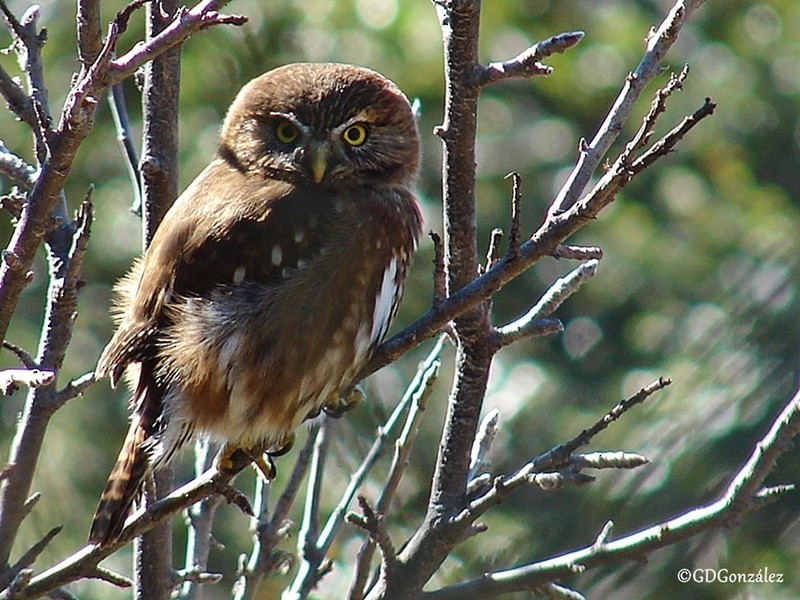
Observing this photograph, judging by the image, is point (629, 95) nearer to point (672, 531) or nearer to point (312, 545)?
point (672, 531)

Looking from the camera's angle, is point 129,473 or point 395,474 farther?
point 129,473

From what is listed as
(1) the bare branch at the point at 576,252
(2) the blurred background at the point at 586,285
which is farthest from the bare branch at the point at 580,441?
(2) the blurred background at the point at 586,285

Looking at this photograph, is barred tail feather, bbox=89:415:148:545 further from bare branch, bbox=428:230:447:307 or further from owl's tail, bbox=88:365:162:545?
bare branch, bbox=428:230:447:307

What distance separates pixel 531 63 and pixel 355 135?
1.30m

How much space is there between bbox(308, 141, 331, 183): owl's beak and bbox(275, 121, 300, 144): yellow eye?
3.3 inches

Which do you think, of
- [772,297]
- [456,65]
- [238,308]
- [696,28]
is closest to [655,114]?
[456,65]

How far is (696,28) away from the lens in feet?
25.5

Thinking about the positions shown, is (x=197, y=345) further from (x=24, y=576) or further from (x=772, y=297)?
(x=772, y=297)

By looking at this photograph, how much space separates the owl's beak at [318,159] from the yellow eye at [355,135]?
0.34ft

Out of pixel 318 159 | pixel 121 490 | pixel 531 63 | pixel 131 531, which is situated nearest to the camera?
pixel 531 63

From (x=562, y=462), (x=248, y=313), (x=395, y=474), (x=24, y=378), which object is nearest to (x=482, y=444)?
(x=395, y=474)

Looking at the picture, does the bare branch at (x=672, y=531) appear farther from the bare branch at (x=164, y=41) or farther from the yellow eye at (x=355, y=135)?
the yellow eye at (x=355, y=135)

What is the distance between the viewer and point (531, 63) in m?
2.33

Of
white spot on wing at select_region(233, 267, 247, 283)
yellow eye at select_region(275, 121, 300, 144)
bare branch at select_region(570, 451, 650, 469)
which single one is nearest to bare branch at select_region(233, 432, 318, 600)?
white spot on wing at select_region(233, 267, 247, 283)
